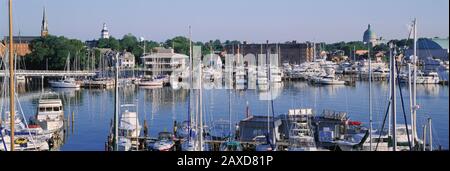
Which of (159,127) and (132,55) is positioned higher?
(132,55)

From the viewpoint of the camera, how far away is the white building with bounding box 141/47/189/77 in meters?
22.3

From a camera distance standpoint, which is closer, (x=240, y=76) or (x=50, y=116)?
(x=50, y=116)

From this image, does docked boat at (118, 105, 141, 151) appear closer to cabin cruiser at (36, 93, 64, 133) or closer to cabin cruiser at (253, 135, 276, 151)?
cabin cruiser at (36, 93, 64, 133)

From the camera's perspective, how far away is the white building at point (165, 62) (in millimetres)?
22344

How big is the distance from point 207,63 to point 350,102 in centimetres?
998

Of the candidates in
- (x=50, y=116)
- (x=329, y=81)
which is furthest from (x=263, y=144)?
(x=329, y=81)

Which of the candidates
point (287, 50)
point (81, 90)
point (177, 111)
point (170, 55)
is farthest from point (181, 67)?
point (177, 111)

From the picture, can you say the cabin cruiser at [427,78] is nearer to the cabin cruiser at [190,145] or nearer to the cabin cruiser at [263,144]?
the cabin cruiser at [263,144]

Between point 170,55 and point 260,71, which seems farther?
point 170,55

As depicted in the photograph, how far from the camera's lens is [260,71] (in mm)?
Result: 19547

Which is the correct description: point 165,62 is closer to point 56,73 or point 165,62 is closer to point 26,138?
point 56,73

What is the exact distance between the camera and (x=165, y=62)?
22.9m

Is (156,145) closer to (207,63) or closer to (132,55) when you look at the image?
(207,63)

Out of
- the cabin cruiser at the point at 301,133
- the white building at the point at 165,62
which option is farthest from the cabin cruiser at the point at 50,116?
the white building at the point at 165,62
